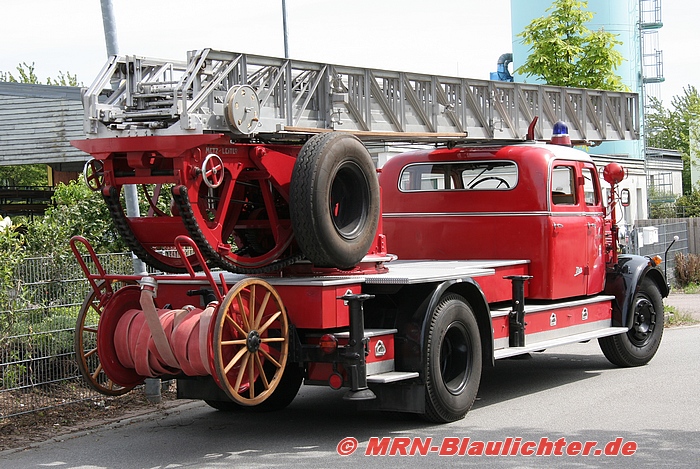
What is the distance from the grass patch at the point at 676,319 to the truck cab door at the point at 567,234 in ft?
18.5

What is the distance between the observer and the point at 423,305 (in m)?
8.36

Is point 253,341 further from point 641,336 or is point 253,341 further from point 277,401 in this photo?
point 641,336

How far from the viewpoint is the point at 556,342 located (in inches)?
406

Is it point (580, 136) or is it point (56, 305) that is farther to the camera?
point (580, 136)

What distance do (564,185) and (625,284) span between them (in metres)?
1.57

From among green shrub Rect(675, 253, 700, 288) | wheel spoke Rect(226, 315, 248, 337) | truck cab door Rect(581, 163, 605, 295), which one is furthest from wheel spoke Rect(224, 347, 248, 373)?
green shrub Rect(675, 253, 700, 288)

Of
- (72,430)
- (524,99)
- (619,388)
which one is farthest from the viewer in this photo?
(524,99)

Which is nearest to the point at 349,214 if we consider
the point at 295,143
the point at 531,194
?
the point at 295,143

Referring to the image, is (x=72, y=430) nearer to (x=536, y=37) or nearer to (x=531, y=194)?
(x=531, y=194)

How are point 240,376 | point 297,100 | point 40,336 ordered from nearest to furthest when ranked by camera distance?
point 240,376 → point 297,100 → point 40,336

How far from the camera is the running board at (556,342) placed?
31.1 feet

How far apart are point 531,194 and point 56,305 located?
4.87m

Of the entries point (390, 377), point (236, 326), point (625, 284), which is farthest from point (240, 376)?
point (625, 284)

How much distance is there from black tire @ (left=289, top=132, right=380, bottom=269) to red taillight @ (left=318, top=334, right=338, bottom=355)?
24.3 inches
